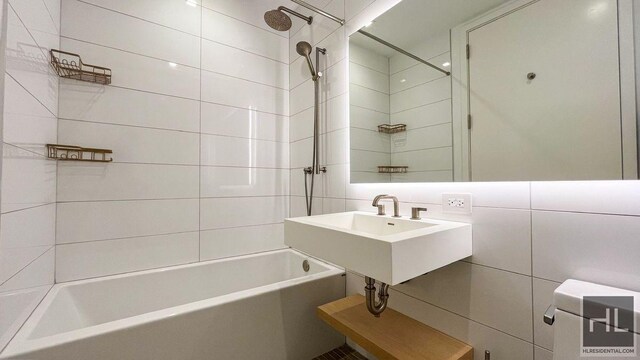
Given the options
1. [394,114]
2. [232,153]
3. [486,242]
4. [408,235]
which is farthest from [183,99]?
[486,242]

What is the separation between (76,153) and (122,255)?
0.68 metres

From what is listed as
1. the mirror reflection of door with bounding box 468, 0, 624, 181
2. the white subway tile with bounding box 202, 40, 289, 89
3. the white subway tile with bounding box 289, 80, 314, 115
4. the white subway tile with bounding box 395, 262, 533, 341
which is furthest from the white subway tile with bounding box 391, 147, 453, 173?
the white subway tile with bounding box 202, 40, 289, 89

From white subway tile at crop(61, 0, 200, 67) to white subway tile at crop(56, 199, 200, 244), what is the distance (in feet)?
3.36

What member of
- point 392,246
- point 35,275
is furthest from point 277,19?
point 35,275

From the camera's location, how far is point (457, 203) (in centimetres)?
115

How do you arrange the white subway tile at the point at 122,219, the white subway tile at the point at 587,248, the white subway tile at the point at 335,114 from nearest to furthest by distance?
1. the white subway tile at the point at 587,248
2. the white subway tile at the point at 122,219
3. the white subway tile at the point at 335,114

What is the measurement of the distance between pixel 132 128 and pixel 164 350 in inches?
53.0

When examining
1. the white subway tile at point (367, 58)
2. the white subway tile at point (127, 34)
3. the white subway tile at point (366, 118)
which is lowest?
the white subway tile at point (366, 118)

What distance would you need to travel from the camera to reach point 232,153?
6.71ft

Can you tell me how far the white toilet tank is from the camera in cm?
63

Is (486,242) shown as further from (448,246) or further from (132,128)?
(132,128)

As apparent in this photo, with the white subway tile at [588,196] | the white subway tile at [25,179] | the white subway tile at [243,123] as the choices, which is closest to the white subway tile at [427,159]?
the white subway tile at [588,196]

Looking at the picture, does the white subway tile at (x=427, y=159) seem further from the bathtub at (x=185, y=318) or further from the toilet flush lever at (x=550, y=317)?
the bathtub at (x=185, y=318)

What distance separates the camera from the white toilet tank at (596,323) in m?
0.63
